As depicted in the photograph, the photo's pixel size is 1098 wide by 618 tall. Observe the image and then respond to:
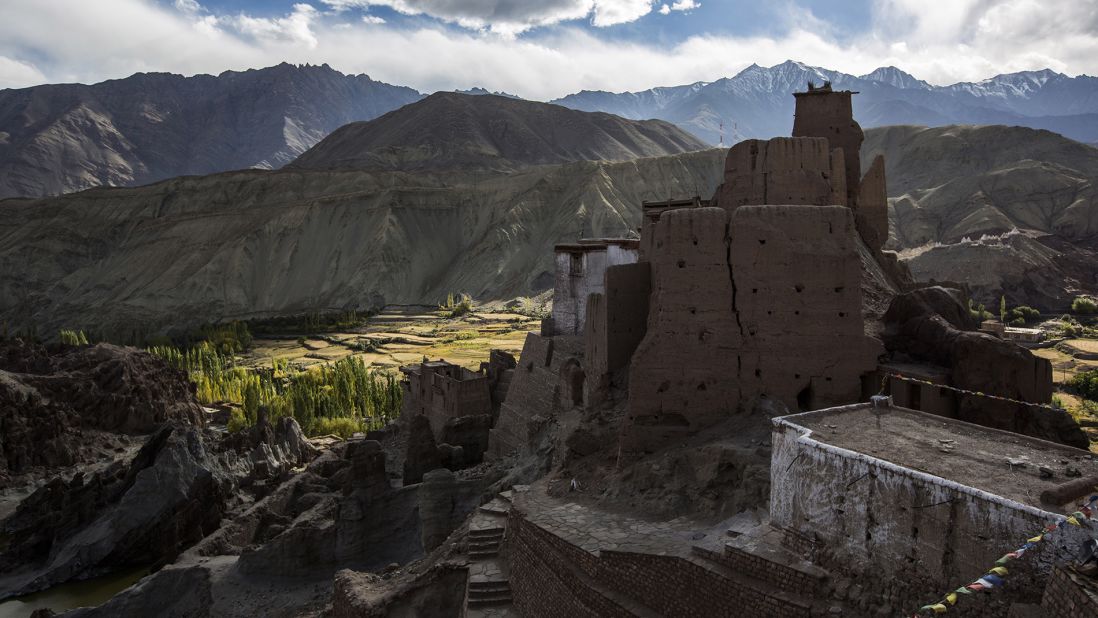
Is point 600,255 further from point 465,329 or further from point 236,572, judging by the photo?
point 465,329

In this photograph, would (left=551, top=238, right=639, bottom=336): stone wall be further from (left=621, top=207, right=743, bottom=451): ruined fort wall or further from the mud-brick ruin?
(left=621, top=207, right=743, bottom=451): ruined fort wall

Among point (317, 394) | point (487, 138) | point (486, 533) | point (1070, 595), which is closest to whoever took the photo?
point (1070, 595)

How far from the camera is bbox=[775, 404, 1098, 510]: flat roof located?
943 centimetres

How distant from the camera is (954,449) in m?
10.7

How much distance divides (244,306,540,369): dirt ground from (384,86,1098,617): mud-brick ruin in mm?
33312

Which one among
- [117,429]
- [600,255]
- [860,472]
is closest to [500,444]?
[600,255]

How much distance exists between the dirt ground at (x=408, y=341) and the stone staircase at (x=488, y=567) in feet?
111

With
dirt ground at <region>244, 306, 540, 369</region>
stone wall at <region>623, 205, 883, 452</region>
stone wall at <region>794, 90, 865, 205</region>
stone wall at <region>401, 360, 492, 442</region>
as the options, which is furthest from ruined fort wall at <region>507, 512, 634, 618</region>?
dirt ground at <region>244, 306, 540, 369</region>

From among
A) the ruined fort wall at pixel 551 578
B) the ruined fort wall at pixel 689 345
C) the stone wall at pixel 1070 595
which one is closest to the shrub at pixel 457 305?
the ruined fort wall at pixel 689 345

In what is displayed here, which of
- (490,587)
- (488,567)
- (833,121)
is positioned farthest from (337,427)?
(833,121)

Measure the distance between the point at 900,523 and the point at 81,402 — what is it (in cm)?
4419

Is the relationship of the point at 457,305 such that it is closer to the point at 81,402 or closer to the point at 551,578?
the point at 81,402

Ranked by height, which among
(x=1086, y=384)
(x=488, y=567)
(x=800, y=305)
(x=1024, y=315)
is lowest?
(x=488, y=567)

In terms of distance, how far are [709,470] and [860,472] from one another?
13.9ft
